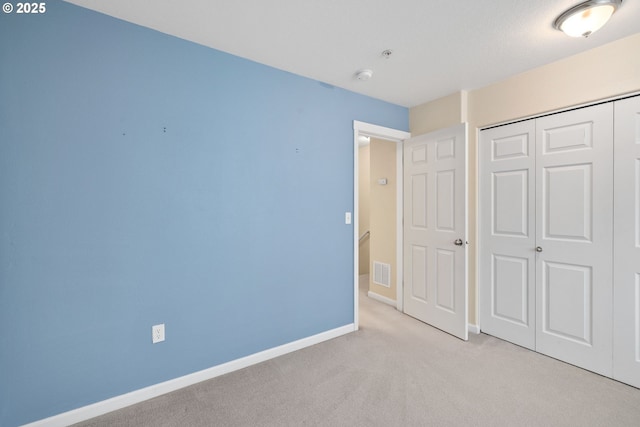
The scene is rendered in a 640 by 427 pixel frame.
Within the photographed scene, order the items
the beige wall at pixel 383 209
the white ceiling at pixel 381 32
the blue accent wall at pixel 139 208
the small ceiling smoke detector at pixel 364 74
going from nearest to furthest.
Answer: the blue accent wall at pixel 139 208
the white ceiling at pixel 381 32
the small ceiling smoke detector at pixel 364 74
the beige wall at pixel 383 209

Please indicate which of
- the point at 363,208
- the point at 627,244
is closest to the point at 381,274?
the point at 363,208

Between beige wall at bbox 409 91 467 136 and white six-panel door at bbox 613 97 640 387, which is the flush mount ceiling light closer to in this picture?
white six-panel door at bbox 613 97 640 387

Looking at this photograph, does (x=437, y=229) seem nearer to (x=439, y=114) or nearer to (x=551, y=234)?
(x=551, y=234)

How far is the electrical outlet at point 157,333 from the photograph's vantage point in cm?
185

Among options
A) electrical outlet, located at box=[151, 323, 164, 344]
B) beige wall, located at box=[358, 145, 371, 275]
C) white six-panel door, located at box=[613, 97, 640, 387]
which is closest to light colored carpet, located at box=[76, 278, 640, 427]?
white six-panel door, located at box=[613, 97, 640, 387]

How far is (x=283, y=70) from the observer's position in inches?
94.5

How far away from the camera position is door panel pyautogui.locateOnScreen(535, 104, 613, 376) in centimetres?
204

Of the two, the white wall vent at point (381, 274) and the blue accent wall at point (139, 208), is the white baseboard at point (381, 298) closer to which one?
the white wall vent at point (381, 274)

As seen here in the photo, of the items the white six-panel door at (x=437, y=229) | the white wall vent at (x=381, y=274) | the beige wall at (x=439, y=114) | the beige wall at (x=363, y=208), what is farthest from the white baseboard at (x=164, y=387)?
the beige wall at (x=363, y=208)

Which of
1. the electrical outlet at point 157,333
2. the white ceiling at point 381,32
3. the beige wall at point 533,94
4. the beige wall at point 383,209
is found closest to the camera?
the white ceiling at point 381,32

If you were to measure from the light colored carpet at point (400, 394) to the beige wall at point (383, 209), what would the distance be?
131 cm

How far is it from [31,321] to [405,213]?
3.25 metres

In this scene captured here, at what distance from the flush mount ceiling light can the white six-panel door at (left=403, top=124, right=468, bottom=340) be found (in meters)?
1.00

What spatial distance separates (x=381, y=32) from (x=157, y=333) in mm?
2570
